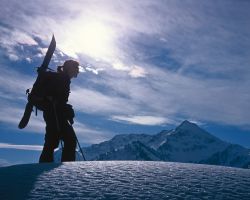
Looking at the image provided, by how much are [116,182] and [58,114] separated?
220 inches

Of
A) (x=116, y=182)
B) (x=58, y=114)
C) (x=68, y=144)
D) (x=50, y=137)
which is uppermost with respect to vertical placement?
(x=58, y=114)

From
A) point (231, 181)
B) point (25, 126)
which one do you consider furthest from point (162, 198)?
point (25, 126)

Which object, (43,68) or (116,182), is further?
(43,68)

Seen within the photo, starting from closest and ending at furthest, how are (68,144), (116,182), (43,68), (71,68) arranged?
(116,182), (68,144), (71,68), (43,68)

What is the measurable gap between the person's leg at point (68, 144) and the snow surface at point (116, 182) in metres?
3.87

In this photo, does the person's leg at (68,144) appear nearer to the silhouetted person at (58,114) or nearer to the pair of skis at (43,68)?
the silhouetted person at (58,114)

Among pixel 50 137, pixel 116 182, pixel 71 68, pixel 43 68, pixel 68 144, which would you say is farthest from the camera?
pixel 43 68

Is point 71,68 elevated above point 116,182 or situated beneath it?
elevated above

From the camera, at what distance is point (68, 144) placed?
9781mm

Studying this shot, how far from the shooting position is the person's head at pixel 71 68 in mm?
10242

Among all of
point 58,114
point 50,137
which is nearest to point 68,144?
point 50,137

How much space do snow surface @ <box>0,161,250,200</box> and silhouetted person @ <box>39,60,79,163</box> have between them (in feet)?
13.0

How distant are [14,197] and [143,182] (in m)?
1.47

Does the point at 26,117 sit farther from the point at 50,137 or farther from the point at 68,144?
the point at 68,144
